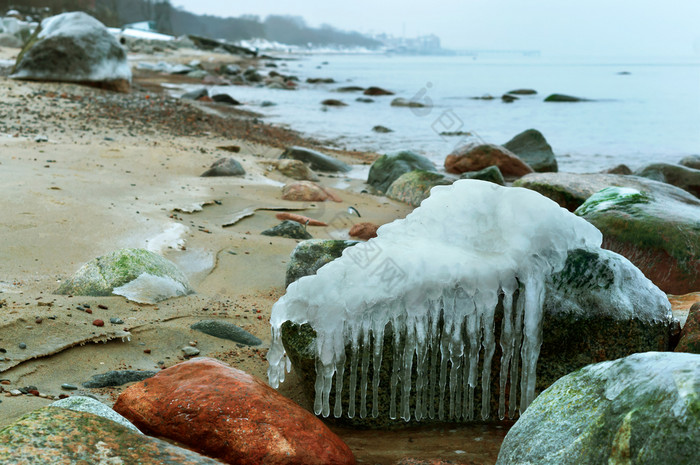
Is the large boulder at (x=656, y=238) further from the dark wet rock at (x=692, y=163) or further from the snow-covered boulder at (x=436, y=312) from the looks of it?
the dark wet rock at (x=692, y=163)

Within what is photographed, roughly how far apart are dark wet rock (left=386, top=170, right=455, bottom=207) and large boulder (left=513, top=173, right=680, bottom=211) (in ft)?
3.42

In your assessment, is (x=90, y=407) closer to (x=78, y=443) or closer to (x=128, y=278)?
(x=78, y=443)

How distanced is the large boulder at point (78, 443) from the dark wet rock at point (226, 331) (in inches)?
51.9

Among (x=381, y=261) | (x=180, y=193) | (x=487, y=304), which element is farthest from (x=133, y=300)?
(x=180, y=193)

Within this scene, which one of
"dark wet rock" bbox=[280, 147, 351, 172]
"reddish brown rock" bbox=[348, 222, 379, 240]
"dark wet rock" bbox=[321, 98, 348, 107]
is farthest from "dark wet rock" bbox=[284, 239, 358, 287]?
"dark wet rock" bbox=[321, 98, 348, 107]

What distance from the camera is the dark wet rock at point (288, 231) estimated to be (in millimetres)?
5480

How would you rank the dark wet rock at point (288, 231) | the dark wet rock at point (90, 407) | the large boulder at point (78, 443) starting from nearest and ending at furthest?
the large boulder at point (78, 443)
the dark wet rock at point (90, 407)
the dark wet rock at point (288, 231)

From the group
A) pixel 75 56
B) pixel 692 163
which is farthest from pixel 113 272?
pixel 75 56

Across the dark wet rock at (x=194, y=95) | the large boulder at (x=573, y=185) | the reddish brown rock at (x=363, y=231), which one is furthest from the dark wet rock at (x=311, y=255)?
the dark wet rock at (x=194, y=95)

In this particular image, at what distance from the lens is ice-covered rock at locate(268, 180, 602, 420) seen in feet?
9.27

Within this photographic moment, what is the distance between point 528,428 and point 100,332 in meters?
2.09

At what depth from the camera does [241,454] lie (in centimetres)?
232

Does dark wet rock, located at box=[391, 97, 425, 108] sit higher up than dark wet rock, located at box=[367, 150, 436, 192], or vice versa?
dark wet rock, located at box=[391, 97, 425, 108]

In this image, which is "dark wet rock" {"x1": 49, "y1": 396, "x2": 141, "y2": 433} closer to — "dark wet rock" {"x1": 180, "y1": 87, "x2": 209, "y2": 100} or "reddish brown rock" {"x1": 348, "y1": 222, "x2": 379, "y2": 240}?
"reddish brown rock" {"x1": 348, "y1": 222, "x2": 379, "y2": 240}
